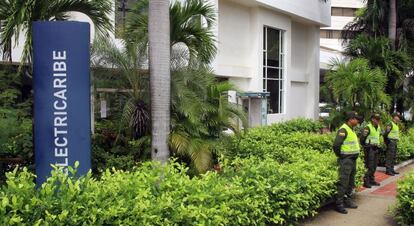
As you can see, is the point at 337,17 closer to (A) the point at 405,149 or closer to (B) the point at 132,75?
(A) the point at 405,149

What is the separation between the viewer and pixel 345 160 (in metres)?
8.80

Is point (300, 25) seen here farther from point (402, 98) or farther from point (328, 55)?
point (328, 55)

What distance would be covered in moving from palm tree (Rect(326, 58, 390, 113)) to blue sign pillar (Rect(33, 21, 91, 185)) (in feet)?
37.0

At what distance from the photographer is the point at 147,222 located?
481cm

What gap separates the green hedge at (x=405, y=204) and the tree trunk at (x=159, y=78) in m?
3.48

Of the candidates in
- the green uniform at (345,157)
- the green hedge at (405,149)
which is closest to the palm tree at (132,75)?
the green uniform at (345,157)

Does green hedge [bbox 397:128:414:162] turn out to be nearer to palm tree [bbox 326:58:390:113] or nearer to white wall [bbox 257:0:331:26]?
palm tree [bbox 326:58:390:113]

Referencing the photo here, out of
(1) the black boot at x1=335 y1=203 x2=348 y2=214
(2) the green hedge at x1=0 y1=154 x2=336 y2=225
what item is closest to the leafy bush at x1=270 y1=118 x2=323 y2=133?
(1) the black boot at x1=335 y1=203 x2=348 y2=214

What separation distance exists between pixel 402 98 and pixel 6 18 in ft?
61.1

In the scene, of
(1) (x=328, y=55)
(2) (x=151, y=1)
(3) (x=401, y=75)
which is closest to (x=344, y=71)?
(3) (x=401, y=75)

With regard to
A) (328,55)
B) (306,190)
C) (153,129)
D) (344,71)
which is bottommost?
(306,190)

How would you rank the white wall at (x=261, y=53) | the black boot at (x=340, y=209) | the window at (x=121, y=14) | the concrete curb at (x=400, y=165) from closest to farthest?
the black boot at (x=340, y=209)
the window at (x=121, y=14)
the concrete curb at (x=400, y=165)
the white wall at (x=261, y=53)

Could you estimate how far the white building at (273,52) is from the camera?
22.7 metres

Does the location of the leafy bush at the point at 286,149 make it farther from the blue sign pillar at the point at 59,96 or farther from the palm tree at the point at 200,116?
the blue sign pillar at the point at 59,96
